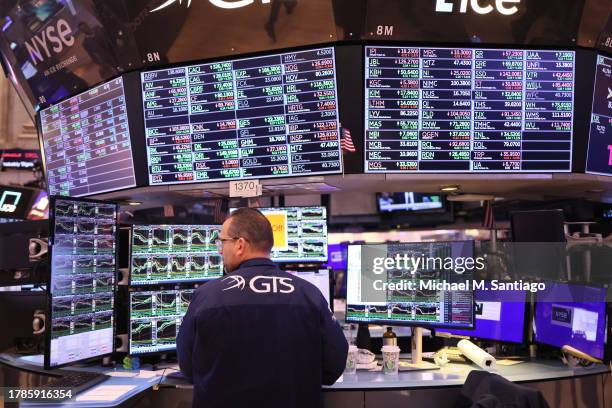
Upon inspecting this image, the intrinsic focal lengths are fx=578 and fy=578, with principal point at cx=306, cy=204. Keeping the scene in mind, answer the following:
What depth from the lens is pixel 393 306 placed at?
3.19 metres

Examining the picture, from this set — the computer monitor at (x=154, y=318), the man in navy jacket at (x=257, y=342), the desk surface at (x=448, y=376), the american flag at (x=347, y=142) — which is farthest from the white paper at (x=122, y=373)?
the american flag at (x=347, y=142)

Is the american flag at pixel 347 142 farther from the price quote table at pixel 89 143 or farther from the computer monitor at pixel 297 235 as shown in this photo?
the price quote table at pixel 89 143

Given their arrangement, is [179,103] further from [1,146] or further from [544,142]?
[1,146]

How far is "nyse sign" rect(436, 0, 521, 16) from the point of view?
137 inches

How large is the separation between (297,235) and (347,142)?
0.77 meters

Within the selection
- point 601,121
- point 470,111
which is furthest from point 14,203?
point 601,121

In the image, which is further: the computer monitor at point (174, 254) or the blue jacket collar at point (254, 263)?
the computer monitor at point (174, 254)

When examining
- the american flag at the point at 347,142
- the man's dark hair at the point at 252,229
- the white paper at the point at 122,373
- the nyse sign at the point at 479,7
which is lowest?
the white paper at the point at 122,373

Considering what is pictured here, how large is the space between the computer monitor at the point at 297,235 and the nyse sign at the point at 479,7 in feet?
5.02

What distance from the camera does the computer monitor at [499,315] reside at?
10.3ft

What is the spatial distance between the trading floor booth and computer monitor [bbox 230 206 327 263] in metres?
0.01

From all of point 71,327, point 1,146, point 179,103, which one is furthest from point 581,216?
point 1,146

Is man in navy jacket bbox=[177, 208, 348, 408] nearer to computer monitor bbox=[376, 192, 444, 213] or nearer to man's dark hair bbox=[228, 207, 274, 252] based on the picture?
man's dark hair bbox=[228, 207, 274, 252]

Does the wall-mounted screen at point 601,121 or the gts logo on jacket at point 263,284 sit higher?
the wall-mounted screen at point 601,121
